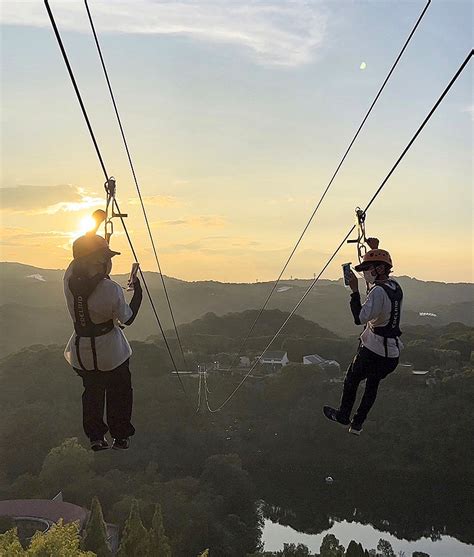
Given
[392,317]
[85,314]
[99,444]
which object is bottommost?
[99,444]

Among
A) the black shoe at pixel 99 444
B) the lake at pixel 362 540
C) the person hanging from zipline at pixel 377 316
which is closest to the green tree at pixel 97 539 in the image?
the lake at pixel 362 540

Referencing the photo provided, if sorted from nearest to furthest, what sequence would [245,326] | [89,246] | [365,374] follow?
[89,246]
[365,374]
[245,326]

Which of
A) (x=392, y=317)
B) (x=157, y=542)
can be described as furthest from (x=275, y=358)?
(x=392, y=317)

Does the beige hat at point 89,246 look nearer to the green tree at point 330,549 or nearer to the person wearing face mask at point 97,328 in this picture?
the person wearing face mask at point 97,328

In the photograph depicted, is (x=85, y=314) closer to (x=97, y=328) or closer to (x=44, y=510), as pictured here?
(x=97, y=328)

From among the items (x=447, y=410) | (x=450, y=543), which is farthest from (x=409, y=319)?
(x=450, y=543)

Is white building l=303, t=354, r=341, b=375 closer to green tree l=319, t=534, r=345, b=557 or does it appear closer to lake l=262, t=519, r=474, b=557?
lake l=262, t=519, r=474, b=557
